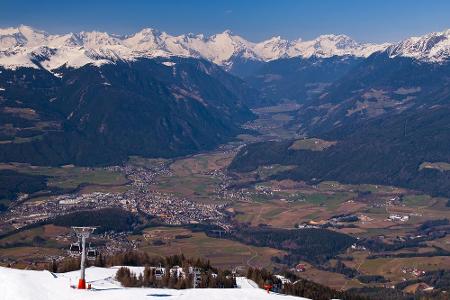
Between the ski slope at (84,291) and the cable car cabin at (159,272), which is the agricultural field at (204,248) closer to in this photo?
the cable car cabin at (159,272)

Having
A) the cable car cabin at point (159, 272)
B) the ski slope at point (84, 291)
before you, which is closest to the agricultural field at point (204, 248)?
the cable car cabin at point (159, 272)

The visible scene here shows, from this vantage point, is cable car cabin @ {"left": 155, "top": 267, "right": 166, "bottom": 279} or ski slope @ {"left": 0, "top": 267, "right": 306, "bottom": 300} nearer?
ski slope @ {"left": 0, "top": 267, "right": 306, "bottom": 300}

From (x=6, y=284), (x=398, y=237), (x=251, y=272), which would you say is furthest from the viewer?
(x=398, y=237)

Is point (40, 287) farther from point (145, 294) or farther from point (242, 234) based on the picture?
point (242, 234)

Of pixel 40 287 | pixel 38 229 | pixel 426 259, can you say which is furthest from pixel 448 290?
pixel 38 229

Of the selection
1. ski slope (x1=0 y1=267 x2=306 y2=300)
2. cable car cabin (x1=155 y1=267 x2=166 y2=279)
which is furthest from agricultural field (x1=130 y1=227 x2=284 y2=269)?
ski slope (x1=0 y1=267 x2=306 y2=300)

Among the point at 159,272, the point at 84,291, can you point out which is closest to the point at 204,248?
the point at 159,272

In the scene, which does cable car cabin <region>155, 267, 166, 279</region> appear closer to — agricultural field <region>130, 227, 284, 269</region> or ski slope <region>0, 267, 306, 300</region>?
ski slope <region>0, 267, 306, 300</region>

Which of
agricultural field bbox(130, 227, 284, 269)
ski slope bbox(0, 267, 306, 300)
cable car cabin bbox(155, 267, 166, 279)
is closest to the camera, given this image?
ski slope bbox(0, 267, 306, 300)

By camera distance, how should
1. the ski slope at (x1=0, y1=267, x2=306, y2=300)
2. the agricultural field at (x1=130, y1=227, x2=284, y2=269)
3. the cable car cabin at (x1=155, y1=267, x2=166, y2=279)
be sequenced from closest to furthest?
the ski slope at (x1=0, y1=267, x2=306, y2=300) < the cable car cabin at (x1=155, y1=267, x2=166, y2=279) < the agricultural field at (x1=130, y1=227, x2=284, y2=269)
